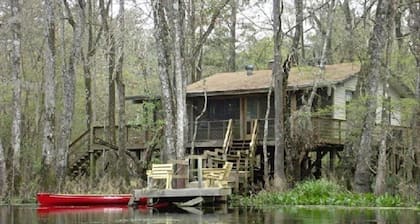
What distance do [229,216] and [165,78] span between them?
396 inches

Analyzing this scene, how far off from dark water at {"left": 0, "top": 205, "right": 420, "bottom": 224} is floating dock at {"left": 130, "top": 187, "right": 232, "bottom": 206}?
662mm

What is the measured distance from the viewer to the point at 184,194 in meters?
25.7

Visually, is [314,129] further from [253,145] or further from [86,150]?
[86,150]

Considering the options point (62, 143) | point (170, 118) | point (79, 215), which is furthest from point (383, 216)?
point (62, 143)

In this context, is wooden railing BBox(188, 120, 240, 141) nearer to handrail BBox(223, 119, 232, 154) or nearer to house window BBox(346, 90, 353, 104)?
handrail BBox(223, 119, 232, 154)

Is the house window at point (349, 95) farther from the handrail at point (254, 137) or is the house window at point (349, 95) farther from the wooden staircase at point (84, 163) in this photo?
the wooden staircase at point (84, 163)

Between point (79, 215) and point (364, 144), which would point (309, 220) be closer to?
point (79, 215)

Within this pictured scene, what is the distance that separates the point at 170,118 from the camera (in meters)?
29.6

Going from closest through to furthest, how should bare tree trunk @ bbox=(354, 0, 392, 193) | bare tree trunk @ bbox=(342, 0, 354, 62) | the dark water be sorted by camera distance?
1. the dark water
2. bare tree trunk @ bbox=(354, 0, 392, 193)
3. bare tree trunk @ bbox=(342, 0, 354, 62)

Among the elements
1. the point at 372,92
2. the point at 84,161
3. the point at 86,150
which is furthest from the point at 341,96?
the point at 84,161

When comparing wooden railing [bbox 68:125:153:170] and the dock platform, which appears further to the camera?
wooden railing [bbox 68:125:153:170]

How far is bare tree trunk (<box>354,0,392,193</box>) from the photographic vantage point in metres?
27.2

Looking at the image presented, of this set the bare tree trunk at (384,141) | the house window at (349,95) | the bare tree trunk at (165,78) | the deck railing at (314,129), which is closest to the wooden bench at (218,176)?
the bare tree trunk at (165,78)

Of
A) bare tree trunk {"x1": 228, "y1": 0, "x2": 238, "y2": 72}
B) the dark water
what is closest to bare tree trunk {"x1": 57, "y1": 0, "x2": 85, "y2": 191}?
the dark water
